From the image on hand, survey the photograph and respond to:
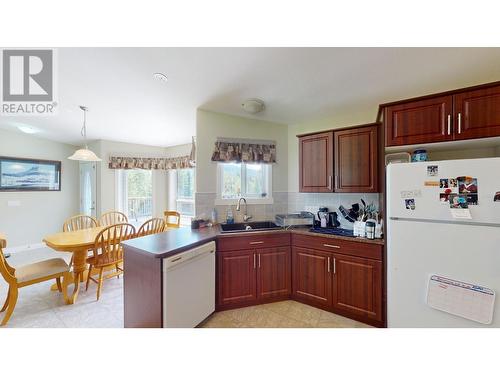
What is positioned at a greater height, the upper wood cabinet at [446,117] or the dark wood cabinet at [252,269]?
the upper wood cabinet at [446,117]

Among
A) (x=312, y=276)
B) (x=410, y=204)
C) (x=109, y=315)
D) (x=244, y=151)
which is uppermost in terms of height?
(x=244, y=151)

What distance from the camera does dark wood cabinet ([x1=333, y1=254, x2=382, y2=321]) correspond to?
73.4 inches

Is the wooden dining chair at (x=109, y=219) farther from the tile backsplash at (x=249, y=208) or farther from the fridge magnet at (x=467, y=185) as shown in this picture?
the fridge magnet at (x=467, y=185)

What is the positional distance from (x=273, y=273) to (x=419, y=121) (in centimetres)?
203

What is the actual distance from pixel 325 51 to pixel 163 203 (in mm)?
4435

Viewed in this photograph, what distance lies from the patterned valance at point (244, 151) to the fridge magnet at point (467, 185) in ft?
6.24

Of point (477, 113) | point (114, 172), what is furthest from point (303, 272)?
point (114, 172)

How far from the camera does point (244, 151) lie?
2736 mm

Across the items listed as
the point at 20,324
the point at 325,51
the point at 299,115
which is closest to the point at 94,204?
the point at 20,324

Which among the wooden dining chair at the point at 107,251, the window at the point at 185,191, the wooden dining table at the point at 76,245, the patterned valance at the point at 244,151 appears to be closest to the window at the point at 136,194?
the window at the point at 185,191

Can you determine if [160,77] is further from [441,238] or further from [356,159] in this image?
[441,238]

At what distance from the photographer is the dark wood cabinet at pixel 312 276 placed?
2113 millimetres

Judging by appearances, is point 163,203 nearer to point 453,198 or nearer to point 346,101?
point 346,101

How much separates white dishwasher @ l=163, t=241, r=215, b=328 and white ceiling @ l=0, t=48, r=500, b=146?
1.62 metres
